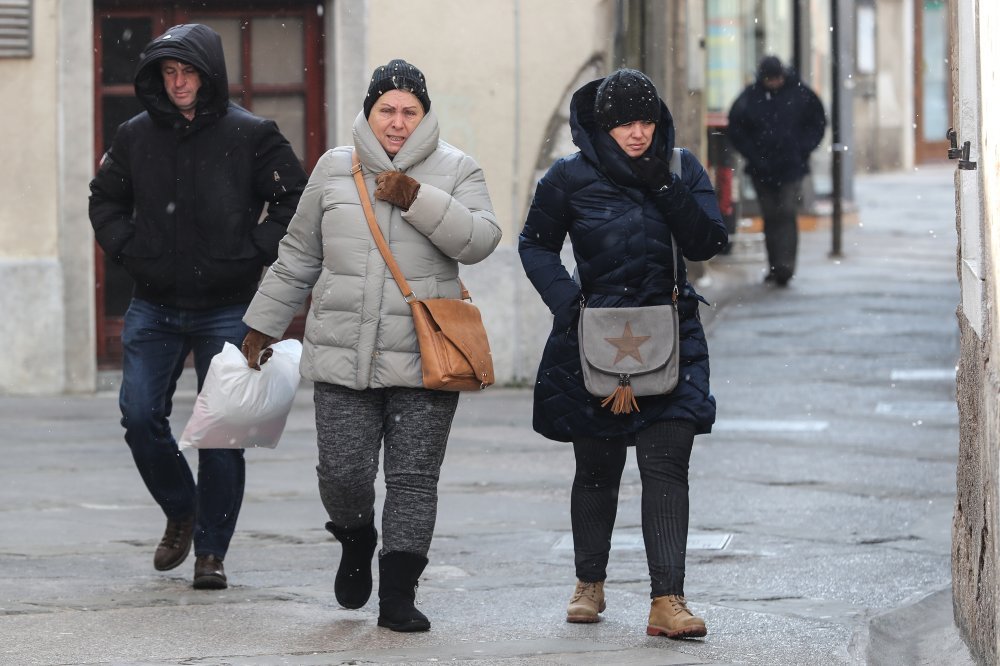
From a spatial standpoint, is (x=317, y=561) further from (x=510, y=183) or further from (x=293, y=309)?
(x=510, y=183)

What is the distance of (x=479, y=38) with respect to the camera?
43.1 ft

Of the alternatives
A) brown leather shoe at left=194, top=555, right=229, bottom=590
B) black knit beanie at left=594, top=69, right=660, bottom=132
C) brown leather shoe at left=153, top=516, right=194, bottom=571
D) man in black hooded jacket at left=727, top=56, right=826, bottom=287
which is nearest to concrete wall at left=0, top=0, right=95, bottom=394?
brown leather shoe at left=153, top=516, right=194, bottom=571

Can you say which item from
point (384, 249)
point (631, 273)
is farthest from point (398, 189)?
point (631, 273)

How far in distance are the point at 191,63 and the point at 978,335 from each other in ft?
9.30

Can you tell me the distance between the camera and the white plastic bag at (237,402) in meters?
6.78

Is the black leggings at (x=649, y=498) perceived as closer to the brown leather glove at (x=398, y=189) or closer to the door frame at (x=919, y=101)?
the brown leather glove at (x=398, y=189)

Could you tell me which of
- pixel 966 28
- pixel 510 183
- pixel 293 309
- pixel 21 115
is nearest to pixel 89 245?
pixel 21 115

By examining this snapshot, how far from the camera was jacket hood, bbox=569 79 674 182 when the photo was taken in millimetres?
6359

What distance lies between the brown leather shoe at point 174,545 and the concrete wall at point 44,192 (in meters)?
5.81

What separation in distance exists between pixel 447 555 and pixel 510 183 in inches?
223

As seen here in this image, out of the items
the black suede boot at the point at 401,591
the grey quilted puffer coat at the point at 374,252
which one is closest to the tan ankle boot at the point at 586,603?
the black suede boot at the point at 401,591

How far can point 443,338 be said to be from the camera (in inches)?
248

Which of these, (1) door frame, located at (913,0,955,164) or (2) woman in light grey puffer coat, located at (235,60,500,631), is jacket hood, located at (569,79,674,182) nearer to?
(2) woman in light grey puffer coat, located at (235,60,500,631)

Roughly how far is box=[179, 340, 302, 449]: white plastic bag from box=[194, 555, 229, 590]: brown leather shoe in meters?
0.44
